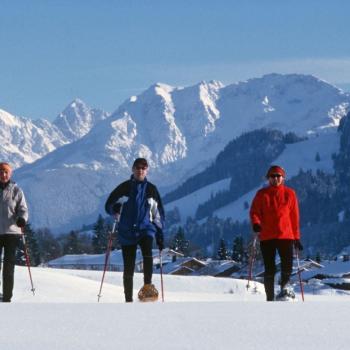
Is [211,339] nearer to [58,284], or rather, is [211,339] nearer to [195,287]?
[58,284]

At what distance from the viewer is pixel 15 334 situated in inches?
421

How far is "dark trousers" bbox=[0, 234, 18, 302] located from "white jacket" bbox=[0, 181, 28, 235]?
0.10 meters

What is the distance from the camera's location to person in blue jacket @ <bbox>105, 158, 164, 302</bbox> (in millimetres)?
15016

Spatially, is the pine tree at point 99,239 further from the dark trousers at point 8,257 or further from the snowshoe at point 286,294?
the snowshoe at point 286,294

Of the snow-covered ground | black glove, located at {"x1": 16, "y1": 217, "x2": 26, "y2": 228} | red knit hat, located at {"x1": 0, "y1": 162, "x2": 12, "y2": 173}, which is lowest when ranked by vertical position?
the snow-covered ground

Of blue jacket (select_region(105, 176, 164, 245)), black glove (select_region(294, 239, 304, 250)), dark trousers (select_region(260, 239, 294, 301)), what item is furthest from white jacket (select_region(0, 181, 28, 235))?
black glove (select_region(294, 239, 304, 250))

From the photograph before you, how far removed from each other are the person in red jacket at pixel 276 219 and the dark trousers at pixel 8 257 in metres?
3.21

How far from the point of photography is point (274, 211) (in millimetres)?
14852

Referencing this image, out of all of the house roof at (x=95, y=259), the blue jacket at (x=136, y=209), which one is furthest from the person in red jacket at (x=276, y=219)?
the house roof at (x=95, y=259)

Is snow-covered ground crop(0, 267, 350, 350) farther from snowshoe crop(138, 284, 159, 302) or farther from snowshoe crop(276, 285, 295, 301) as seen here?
snowshoe crop(138, 284, 159, 302)

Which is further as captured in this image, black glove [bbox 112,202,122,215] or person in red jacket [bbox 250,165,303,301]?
black glove [bbox 112,202,122,215]

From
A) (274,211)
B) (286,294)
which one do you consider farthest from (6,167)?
(286,294)

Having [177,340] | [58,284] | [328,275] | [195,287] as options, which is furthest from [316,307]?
[328,275]

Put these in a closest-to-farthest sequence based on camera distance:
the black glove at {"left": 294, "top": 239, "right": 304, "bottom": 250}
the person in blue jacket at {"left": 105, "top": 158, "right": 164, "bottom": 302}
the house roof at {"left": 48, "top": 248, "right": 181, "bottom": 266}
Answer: the person in blue jacket at {"left": 105, "top": 158, "right": 164, "bottom": 302}, the black glove at {"left": 294, "top": 239, "right": 304, "bottom": 250}, the house roof at {"left": 48, "top": 248, "right": 181, "bottom": 266}
